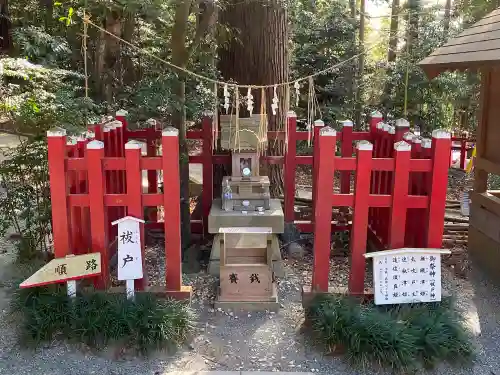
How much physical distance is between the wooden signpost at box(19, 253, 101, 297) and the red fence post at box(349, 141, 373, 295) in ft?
7.87

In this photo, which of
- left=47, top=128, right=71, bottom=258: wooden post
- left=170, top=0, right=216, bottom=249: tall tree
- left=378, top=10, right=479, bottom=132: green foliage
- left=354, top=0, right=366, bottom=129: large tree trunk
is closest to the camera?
left=47, top=128, right=71, bottom=258: wooden post

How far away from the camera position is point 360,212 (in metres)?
4.53

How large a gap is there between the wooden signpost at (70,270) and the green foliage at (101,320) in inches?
7.0

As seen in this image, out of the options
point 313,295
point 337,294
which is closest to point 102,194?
point 313,295

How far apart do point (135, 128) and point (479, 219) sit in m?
4.92

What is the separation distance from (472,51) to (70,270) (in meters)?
4.97

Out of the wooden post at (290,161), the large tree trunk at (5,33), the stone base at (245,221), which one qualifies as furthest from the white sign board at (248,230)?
the large tree trunk at (5,33)

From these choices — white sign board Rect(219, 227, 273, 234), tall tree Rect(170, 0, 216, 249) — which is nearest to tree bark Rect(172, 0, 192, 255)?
tall tree Rect(170, 0, 216, 249)

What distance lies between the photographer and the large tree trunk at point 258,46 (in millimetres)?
6984

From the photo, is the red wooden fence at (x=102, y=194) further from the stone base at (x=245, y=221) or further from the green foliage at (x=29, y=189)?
the green foliage at (x=29, y=189)

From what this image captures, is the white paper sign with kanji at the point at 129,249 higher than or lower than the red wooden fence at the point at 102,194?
lower

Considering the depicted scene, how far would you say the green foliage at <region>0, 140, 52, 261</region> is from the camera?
5391 mm

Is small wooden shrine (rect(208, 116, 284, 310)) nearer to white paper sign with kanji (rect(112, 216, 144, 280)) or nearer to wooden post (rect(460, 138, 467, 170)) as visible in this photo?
white paper sign with kanji (rect(112, 216, 144, 280))

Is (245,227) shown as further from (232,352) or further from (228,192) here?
(232,352)
